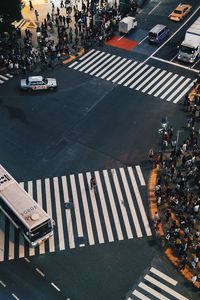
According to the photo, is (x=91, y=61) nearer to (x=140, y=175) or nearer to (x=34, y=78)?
(x=34, y=78)

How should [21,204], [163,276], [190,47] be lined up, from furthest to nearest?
[190,47]
[21,204]
[163,276]

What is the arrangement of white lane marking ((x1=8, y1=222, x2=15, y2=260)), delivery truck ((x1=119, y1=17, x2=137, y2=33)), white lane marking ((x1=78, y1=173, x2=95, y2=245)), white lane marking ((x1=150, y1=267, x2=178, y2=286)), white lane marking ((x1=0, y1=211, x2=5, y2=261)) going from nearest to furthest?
white lane marking ((x1=150, y1=267, x2=178, y2=286)), white lane marking ((x1=8, y1=222, x2=15, y2=260)), white lane marking ((x1=0, y1=211, x2=5, y2=261)), white lane marking ((x1=78, y1=173, x2=95, y2=245)), delivery truck ((x1=119, y1=17, x2=137, y2=33))

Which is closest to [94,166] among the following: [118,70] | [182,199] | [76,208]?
[76,208]

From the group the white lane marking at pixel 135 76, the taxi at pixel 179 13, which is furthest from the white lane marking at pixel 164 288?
the taxi at pixel 179 13

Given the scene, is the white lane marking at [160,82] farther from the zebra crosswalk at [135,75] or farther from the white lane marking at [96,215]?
the white lane marking at [96,215]

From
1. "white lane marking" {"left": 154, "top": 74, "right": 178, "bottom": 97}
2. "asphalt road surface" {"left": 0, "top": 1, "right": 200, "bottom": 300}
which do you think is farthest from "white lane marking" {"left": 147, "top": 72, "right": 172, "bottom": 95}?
"white lane marking" {"left": 154, "top": 74, "right": 178, "bottom": 97}

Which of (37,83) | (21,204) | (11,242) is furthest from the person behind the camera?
(37,83)

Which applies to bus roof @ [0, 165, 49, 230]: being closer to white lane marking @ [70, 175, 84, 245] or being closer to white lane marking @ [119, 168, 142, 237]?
white lane marking @ [70, 175, 84, 245]
